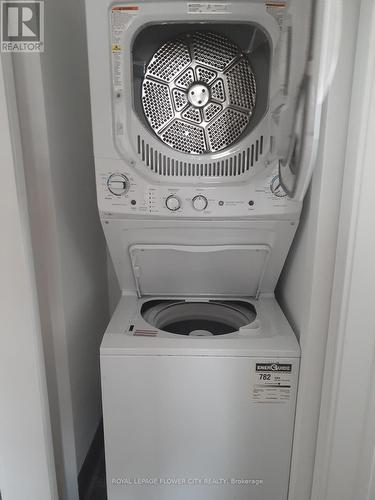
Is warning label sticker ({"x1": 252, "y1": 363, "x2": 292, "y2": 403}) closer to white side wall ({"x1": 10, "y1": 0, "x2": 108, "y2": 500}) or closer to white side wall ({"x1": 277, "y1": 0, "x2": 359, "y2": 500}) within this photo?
white side wall ({"x1": 277, "y1": 0, "x2": 359, "y2": 500})

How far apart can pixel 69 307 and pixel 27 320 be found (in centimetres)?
29

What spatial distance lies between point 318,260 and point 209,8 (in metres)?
0.86

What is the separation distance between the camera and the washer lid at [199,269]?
1.58m

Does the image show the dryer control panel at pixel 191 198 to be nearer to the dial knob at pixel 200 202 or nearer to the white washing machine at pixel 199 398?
the dial knob at pixel 200 202

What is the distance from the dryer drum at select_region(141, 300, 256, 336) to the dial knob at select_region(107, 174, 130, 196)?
57 centimetres

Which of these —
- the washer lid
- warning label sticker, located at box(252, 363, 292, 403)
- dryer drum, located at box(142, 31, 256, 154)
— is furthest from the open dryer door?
warning label sticker, located at box(252, 363, 292, 403)

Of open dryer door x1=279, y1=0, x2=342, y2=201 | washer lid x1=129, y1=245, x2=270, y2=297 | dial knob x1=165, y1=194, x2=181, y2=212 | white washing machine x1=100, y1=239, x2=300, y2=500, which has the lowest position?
white washing machine x1=100, y1=239, x2=300, y2=500

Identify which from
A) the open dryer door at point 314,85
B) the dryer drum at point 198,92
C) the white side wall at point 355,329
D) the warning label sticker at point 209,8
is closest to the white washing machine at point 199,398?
the white side wall at point 355,329

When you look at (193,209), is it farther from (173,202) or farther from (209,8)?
(209,8)

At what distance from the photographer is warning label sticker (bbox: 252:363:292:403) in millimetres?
1395

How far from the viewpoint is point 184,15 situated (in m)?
1.24

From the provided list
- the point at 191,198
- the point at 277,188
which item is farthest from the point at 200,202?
the point at 277,188

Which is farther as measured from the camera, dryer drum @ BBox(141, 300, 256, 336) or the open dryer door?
dryer drum @ BBox(141, 300, 256, 336)

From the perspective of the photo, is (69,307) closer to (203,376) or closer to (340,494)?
(203,376)
